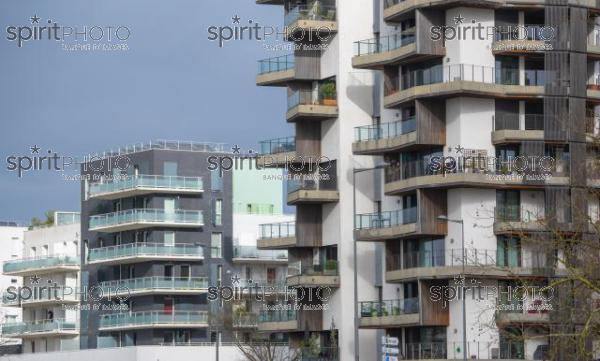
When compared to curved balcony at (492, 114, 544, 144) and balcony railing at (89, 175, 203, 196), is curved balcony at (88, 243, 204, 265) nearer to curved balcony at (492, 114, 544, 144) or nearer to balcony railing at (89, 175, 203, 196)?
balcony railing at (89, 175, 203, 196)

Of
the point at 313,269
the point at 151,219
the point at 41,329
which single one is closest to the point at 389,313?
the point at 313,269

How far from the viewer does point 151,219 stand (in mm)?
139375

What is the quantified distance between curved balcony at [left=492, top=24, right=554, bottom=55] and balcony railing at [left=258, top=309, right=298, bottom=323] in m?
24.3

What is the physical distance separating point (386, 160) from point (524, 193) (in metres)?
9.90

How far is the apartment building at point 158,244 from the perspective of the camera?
138 meters

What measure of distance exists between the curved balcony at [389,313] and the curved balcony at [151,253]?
4032 centimetres

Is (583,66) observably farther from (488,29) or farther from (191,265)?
(191,265)

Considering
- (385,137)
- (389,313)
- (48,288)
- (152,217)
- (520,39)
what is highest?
(520,39)

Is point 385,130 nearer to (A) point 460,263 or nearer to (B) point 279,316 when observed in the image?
(A) point 460,263

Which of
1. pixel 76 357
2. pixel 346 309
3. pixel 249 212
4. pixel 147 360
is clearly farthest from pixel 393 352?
pixel 249 212

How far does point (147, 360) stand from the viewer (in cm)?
12581

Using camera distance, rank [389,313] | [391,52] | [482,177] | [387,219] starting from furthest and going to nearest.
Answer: [387,219], [391,52], [389,313], [482,177]

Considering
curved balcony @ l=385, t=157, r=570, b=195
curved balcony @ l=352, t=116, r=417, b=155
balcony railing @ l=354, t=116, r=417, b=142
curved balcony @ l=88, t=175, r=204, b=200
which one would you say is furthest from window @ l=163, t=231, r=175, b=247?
curved balcony @ l=385, t=157, r=570, b=195

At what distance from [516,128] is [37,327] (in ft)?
220
